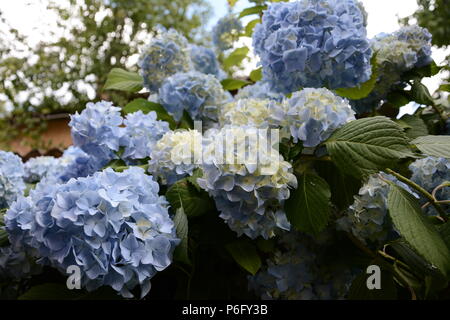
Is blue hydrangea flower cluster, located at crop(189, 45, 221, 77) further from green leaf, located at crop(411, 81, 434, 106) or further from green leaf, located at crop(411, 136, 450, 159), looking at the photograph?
green leaf, located at crop(411, 136, 450, 159)

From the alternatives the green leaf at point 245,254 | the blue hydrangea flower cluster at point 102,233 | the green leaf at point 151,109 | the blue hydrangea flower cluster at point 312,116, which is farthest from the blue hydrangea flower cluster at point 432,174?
the green leaf at point 151,109

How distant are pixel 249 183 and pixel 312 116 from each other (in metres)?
0.14

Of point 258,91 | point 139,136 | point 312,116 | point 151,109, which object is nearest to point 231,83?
point 258,91

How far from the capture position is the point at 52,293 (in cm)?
54

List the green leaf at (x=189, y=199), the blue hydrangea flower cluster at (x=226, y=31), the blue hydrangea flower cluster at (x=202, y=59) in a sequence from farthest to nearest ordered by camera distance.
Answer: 1. the blue hydrangea flower cluster at (x=226, y=31)
2. the blue hydrangea flower cluster at (x=202, y=59)
3. the green leaf at (x=189, y=199)

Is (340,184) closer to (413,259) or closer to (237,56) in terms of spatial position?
(413,259)

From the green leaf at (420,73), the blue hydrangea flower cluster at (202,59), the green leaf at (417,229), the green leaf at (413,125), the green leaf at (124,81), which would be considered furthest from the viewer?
the blue hydrangea flower cluster at (202,59)

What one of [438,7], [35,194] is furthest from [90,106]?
[438,7]

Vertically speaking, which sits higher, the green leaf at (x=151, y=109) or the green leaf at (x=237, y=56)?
the green leaf at (x=237, y=56)

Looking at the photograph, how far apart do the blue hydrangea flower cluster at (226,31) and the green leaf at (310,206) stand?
836 millimetres

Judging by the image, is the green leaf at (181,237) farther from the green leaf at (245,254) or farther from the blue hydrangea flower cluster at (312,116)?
the blue hydrangea flower cluster at (312,116)

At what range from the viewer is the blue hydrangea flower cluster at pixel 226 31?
1.30 meters

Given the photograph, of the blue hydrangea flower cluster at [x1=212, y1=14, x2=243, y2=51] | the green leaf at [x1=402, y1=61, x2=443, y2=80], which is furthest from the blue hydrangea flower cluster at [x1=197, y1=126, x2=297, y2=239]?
the blue hydrangea flower cluster at [x1=212, y1=14, x2=243, y2=51]

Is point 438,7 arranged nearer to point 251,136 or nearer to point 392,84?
point 392,84
